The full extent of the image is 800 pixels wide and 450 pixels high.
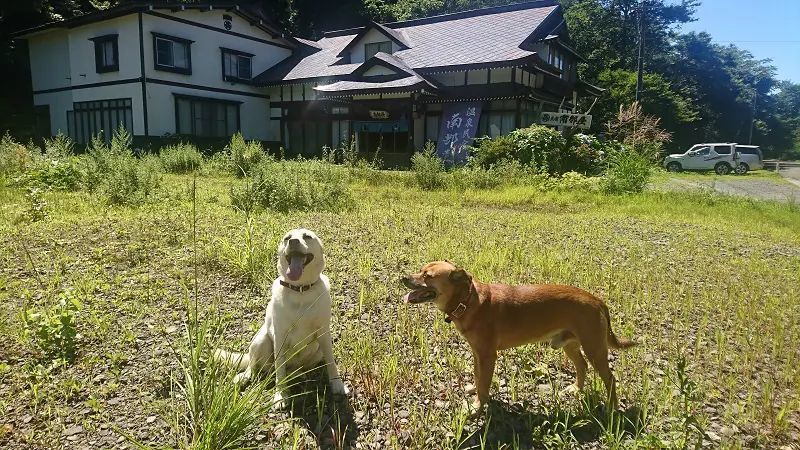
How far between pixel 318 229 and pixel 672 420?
15.7ft

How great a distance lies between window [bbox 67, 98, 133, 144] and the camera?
20.0 m

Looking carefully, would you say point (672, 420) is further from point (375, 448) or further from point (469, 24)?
point (469, 24)

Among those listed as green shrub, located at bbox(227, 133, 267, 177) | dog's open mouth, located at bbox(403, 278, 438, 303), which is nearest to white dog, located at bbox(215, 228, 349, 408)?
dog's open mouth, located at bbox(403, 278, 438, 303)

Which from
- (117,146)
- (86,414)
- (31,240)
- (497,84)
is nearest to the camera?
(86,414)

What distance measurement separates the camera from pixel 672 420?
7.68ft

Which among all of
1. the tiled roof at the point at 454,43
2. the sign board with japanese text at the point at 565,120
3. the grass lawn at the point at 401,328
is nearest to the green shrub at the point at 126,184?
the grass lawn at the point at 401,328

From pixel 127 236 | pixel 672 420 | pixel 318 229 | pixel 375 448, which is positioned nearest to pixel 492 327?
pixel 375 448

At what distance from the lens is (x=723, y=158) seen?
23.2 m

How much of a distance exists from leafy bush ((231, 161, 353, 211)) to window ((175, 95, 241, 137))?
14.4 metres

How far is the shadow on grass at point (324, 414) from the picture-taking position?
2.28 metres

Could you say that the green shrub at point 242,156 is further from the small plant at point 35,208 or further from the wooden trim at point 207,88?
the wooden trim at point 207,88

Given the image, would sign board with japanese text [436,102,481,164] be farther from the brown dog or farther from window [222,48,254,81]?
the brown dog

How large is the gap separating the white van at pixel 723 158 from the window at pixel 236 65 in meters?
22.1

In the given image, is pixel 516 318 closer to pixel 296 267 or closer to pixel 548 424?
pixel 548 424
